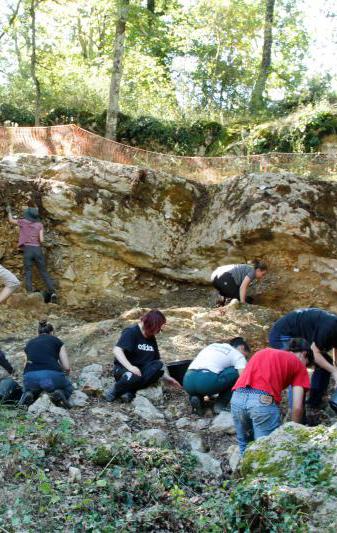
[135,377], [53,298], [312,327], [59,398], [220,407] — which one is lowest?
[53,298]

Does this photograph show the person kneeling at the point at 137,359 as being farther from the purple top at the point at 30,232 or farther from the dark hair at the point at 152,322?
the purple top at the point at 30,232

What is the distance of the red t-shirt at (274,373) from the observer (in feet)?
19.2

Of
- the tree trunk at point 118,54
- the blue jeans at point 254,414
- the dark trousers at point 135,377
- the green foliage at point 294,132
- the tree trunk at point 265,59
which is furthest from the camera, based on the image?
the tree trunk at point 265,59

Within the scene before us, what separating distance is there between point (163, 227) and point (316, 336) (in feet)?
22.9

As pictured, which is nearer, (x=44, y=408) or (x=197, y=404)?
(x=44, y=408)

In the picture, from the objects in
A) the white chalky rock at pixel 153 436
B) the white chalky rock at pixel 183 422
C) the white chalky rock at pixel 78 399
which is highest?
the white chalky rock at pixel 153 436

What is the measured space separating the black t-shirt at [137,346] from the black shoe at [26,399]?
116cm

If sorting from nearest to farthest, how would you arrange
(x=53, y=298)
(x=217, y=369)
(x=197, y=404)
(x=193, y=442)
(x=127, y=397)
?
(x=193, y=442)
(x=217, y=369)
(x=197, y=404)
(x=127, y=397)
(x=53, y=298)

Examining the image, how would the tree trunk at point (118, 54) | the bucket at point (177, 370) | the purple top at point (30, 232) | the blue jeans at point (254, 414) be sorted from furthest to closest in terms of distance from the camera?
the tree trunk at point (118, 54)
the purple top at point (30, 232)
the bucket at point (177, 370)
the blue jeans at point (254, 414)

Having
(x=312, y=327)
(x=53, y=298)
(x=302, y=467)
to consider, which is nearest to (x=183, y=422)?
(x=312, y=327)

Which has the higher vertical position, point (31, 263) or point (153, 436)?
point (31, 263)

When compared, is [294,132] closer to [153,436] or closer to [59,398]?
[59,398]

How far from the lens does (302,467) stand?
192 inches

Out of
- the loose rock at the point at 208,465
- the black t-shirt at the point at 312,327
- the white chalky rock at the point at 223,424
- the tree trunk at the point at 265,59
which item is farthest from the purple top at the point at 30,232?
the tree trunk at the point at 265,59
